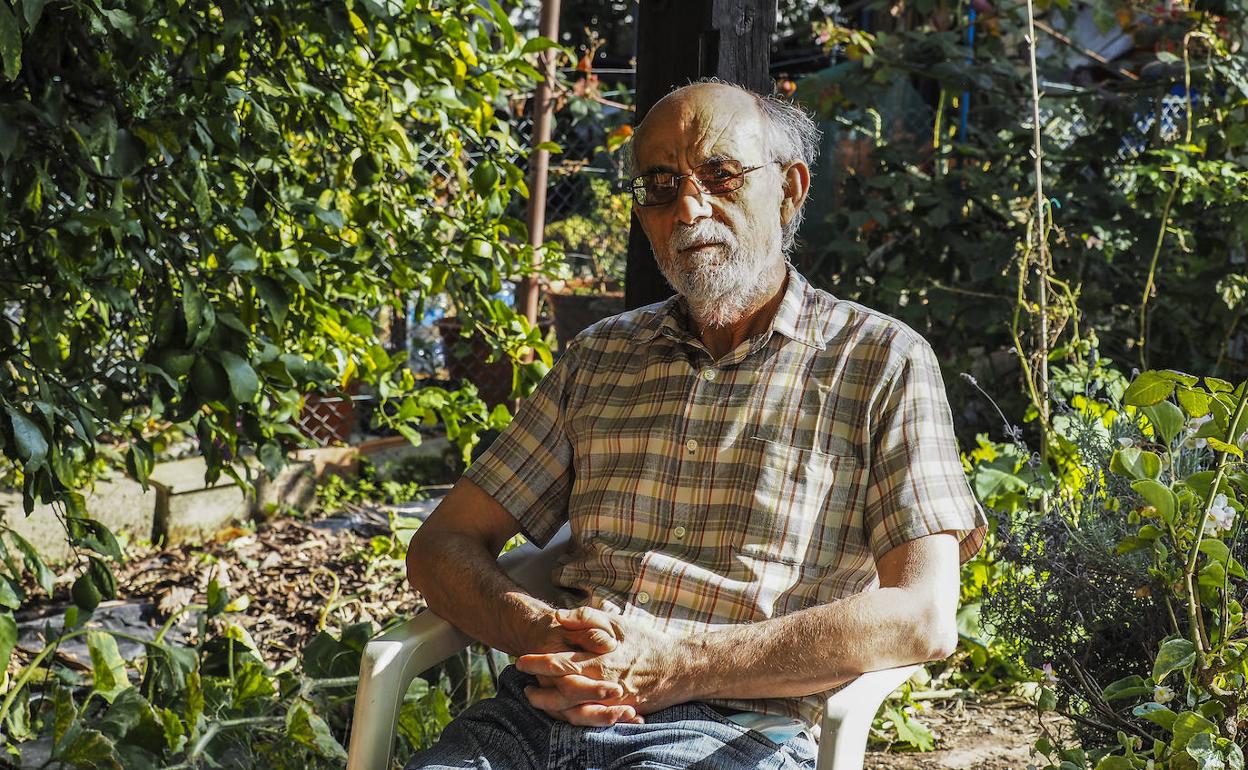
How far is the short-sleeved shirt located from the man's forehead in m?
0.23

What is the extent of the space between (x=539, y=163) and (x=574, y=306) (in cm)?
117

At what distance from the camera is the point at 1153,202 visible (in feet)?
13.6

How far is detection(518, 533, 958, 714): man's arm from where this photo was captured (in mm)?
1569

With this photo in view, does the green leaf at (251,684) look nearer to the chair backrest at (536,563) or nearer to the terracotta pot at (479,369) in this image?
the chair backrest at (536,563)

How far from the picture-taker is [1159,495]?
147 cm

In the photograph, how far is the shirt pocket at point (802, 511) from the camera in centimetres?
174

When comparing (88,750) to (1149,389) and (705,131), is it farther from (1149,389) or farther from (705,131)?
(1149,389)

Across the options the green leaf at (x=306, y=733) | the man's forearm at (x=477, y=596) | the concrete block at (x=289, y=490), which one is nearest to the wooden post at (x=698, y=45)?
the man's forearm at (x=477, y=596)

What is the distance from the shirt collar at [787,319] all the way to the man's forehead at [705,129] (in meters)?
0.22

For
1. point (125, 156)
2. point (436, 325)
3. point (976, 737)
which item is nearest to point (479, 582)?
point (125, 156)

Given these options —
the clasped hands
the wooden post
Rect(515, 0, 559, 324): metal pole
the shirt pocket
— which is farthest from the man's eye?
Rect(515, 0, 559, 324): metal pole

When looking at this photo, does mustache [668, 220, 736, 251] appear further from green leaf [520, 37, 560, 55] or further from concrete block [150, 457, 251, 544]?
concrete block [150, 457, 251, 544]

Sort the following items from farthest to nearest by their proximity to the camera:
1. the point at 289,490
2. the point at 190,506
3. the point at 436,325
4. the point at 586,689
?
the point at 436,325, the point at 289,490, the point at 190,506, the point at 586,689

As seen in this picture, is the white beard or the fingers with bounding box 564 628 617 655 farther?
the white beard
